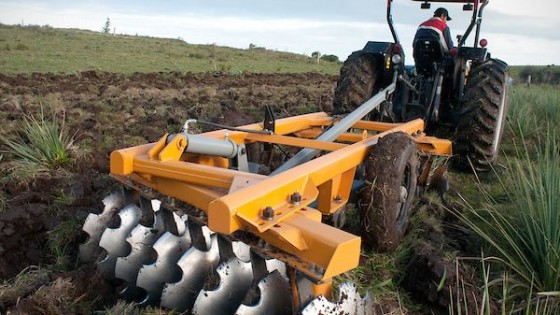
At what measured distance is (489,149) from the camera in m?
5.19

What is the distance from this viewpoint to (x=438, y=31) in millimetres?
5816

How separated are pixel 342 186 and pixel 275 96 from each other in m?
7.90

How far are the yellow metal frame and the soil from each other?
0.64 m

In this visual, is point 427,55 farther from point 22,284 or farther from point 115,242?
point 22,284

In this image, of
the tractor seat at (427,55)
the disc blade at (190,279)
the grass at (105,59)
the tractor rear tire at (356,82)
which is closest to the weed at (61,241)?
the disc blade at (190,279)

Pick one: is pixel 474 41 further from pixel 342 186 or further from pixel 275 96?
pixel 275 96

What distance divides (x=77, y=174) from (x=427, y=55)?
3.69 metres

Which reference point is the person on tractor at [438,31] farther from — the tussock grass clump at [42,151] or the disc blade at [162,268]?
the disc blade at [162,268]

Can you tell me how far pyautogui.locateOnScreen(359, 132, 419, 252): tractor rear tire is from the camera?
11.0ft

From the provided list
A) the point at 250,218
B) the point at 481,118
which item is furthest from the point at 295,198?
the point at 481,118

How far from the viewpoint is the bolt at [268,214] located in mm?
2379

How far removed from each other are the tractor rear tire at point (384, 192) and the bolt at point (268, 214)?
1112 millimetres

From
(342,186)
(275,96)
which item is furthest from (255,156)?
(275,96)

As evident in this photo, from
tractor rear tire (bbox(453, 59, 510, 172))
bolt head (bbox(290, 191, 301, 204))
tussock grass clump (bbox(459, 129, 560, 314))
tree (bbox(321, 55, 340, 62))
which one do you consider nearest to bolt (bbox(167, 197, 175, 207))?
bolt head (bbox(290, 191, 301, 204))
